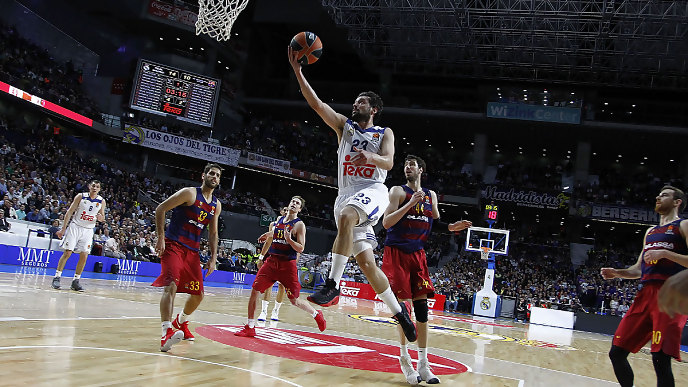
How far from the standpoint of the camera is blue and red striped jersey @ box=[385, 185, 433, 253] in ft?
19.7

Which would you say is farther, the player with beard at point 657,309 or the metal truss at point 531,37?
the metal truss at point 531,37

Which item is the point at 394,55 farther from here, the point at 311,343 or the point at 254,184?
the point at 311,343

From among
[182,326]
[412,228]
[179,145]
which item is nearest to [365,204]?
[412,228]

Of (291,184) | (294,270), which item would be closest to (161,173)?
(291,184)

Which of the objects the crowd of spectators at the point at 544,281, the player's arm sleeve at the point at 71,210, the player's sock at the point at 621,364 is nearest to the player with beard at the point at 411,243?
the player's sock at the point at 621,364

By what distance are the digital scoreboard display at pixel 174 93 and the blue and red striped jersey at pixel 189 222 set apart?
24739 millimetres

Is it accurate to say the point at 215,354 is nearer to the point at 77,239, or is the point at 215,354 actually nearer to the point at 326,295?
the point at 326,295

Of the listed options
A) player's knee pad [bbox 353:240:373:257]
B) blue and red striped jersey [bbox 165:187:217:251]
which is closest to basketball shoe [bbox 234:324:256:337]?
blue and red striped jersey [bbox 165:187:217:251]

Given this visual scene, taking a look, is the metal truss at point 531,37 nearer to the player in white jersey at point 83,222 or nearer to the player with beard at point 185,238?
the player in white jersey at point 83,222

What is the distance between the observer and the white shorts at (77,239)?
36.7ft

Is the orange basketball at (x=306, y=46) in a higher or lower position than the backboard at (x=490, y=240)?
higher

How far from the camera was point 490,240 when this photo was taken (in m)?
23.6

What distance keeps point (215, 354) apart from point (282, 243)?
2872mm

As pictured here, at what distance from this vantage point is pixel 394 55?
32.6m
